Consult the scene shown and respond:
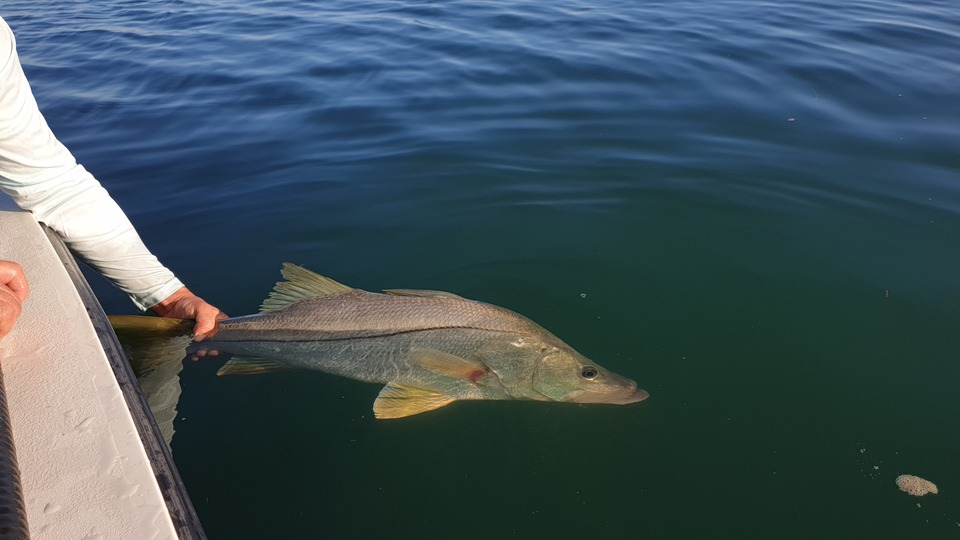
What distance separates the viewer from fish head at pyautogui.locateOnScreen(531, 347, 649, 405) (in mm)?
3600

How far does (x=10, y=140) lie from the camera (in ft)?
9.73

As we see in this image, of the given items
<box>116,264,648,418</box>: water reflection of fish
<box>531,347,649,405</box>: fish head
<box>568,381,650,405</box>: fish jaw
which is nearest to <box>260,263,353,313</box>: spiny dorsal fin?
<box>116,264,648,418</box>: water reflection of fish

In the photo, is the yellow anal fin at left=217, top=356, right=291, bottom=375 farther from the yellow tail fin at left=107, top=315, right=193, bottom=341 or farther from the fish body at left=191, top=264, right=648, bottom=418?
the yellow tail fin at left=107, top=315, right=193, bottom=341

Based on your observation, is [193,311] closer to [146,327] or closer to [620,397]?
[146,327]

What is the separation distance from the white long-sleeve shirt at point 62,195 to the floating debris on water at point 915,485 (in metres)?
3.76

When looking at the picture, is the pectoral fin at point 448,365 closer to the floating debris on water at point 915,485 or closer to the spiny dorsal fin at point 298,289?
the spiny dorsal fin at point 298,289

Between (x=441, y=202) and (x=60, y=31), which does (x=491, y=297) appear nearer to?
(x=441, y=202)

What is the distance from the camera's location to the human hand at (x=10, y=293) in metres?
2.40

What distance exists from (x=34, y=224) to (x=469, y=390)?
233cm

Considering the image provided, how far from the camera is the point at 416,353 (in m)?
3.63

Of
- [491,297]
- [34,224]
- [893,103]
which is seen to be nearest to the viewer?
[34,224]

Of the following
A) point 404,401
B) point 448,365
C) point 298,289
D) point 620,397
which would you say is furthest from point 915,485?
point 298,289

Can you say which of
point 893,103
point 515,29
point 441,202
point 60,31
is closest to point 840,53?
point 893,103

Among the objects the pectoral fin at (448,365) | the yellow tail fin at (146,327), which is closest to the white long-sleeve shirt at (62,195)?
the yellow tail fin at (146,327)
